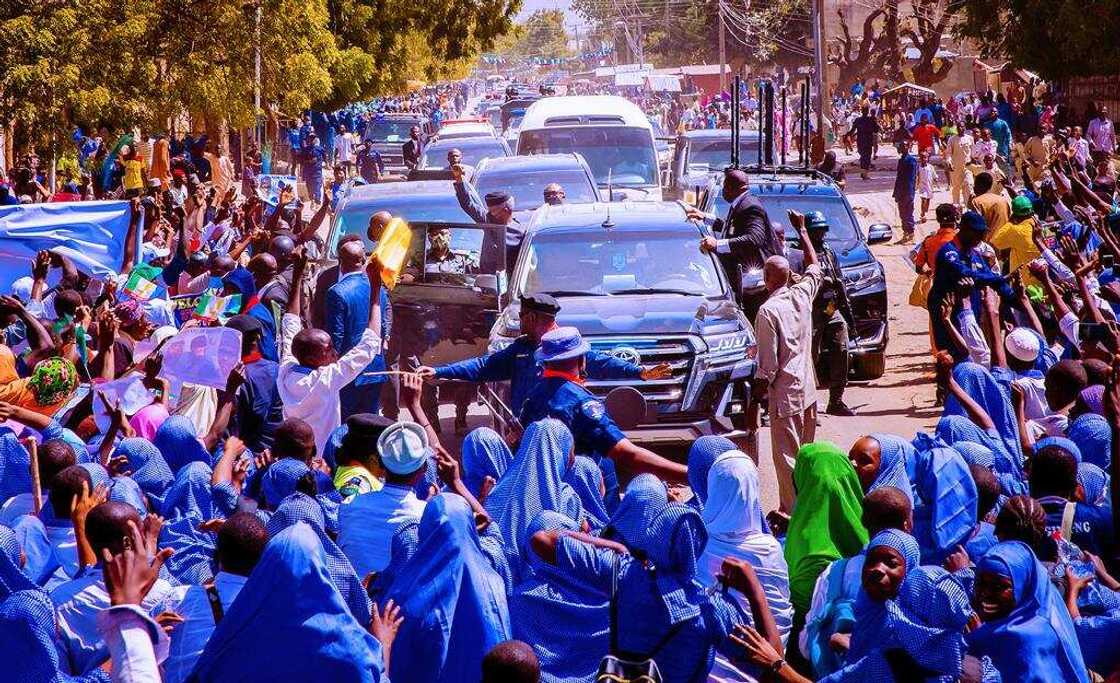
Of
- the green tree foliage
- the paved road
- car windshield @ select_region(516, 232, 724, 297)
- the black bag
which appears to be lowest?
the paved road

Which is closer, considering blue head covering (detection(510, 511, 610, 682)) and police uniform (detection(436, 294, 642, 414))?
blue head covering (detection(510, 511, 610, 682))

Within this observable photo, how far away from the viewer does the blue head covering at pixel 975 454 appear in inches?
249

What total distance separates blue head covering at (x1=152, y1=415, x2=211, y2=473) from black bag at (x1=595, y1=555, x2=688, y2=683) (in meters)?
2.74

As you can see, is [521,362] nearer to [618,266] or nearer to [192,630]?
[618,266]

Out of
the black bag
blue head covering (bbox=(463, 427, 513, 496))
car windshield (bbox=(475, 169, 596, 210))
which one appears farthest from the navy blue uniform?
car windshield (bbox=(475, 169, 596, 210))

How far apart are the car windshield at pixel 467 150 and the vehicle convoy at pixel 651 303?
13.0 meters

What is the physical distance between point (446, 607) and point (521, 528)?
840mm

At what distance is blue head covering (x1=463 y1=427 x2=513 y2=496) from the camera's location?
6.32m

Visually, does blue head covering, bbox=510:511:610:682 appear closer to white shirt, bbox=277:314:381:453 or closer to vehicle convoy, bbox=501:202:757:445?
white shirt, bbox=277:314:381:453

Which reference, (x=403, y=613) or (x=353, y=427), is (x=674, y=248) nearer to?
(x=353, y=427)

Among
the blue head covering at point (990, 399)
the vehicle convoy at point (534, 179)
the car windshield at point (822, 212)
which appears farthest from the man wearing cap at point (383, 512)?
the vehicle convoy at point (534, 179)

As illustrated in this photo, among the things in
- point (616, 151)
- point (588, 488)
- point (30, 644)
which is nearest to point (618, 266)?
point (588, 488)

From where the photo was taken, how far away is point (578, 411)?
22.7ft

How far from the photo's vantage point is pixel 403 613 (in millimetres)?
4695
